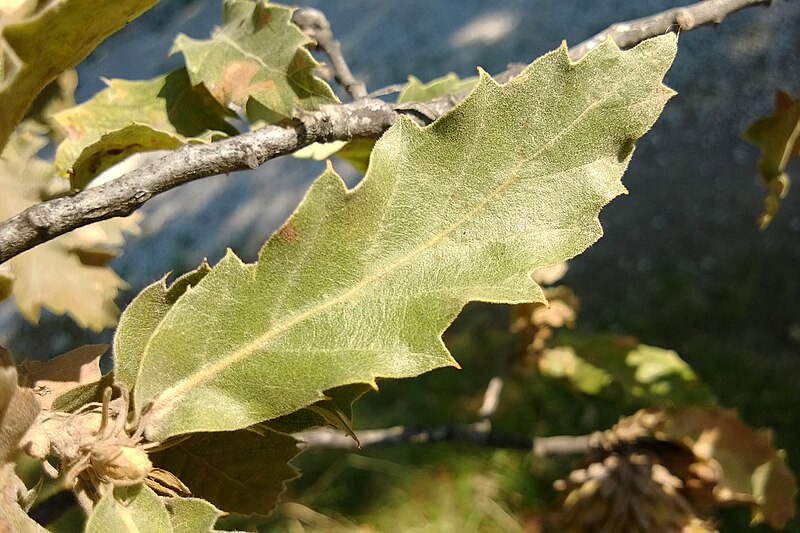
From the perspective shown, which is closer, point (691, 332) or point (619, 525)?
point (619, 525)

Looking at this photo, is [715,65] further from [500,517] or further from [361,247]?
[361,247]

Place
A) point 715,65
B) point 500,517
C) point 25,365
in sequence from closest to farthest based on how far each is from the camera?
1. point 25,365
2. point 500,517
3. point 715,65

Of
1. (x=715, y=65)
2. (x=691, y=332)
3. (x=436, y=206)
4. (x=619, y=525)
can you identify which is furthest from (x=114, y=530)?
(x=715, y=65)

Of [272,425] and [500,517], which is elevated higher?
[272,425]

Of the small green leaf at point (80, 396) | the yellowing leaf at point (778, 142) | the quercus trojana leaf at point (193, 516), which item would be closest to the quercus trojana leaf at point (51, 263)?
the small green leaf at point (80, 396)

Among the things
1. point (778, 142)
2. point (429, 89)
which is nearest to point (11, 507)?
point (429, 89)

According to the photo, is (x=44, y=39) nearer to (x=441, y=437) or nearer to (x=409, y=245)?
(x=409, y=245)

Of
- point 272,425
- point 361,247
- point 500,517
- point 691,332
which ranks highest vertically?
point 361,247
